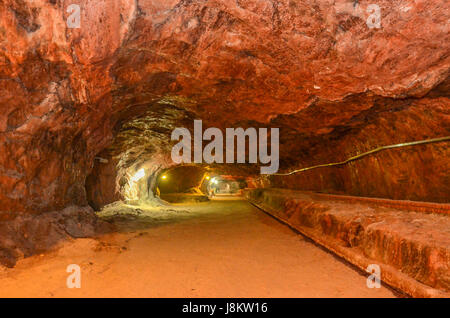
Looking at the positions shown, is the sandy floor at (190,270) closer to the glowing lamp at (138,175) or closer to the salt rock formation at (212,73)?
the salt rock formation at (212,73)

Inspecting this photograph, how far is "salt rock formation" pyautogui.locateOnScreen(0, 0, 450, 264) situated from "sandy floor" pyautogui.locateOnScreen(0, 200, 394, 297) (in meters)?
1.63

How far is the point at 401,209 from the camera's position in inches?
219

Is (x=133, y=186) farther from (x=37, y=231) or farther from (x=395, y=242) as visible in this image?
(x=395, y=242)

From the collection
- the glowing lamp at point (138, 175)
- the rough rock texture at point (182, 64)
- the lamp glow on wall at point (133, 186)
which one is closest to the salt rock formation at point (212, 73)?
the rough rock texture at point (182, 64)

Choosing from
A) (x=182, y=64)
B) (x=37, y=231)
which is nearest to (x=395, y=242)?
(x=182, y=64)

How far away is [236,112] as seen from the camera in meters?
8.66

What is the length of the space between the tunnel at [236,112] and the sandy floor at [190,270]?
0.04 metres

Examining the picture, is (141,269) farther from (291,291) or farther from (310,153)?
(310,153)

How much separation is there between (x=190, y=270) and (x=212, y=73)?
4.24 m

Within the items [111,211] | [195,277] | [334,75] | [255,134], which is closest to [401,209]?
[334,75]

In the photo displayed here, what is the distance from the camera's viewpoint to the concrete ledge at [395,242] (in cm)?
312

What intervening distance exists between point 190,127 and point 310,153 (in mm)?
5070

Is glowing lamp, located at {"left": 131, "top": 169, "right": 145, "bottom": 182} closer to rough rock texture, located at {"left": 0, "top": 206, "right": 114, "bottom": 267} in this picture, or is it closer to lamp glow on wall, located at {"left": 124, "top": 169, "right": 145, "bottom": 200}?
lamp glow on wall, located at {"left": 124, "top": 169, "right": 145, "bottom": 200}

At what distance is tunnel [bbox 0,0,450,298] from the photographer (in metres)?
Result: 3.90
